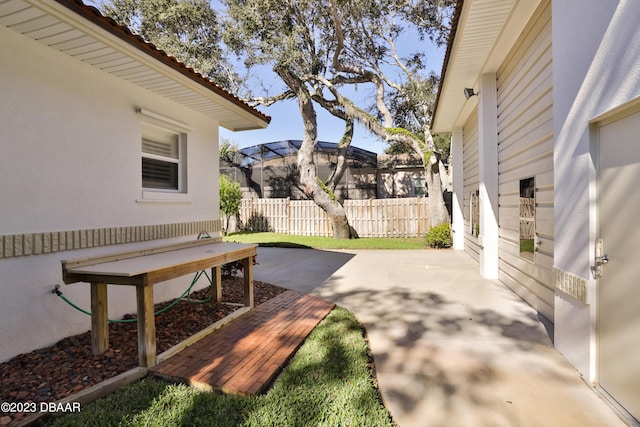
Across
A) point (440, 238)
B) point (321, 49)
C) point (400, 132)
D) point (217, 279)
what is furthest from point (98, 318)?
point (321, 49)

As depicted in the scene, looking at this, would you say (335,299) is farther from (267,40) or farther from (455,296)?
(267,40)

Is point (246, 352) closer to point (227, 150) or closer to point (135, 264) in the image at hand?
point (135, 264)

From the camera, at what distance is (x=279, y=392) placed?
2.47m

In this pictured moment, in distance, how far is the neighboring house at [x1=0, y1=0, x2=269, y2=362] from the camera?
2.88m

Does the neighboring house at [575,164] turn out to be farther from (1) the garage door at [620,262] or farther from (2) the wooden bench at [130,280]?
(2) the wooden bench at [130,280]

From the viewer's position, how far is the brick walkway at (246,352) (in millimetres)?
2637

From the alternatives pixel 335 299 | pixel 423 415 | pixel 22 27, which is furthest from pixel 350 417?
pixel 22 27

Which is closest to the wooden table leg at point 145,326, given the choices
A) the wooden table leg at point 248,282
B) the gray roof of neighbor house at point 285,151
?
the wooden table leg at point 248,282

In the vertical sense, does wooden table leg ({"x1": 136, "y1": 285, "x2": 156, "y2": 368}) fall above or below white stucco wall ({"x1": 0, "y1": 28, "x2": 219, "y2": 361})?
below

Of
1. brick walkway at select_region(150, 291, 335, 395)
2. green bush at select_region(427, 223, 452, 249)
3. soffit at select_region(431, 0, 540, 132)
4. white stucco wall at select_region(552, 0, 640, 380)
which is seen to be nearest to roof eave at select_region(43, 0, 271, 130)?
brick walkway at select_region(150, 291, 335, 395)

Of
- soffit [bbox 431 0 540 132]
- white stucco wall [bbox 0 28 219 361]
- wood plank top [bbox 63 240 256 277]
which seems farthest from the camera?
soffit [bbox 431 0 540 132]

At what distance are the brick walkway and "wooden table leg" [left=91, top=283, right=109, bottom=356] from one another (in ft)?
2.19

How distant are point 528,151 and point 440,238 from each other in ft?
20.0

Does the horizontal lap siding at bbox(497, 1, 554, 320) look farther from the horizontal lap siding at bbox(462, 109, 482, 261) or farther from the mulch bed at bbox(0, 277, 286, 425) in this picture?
the mulch bed at bbox(0, 277, 286, 425)
